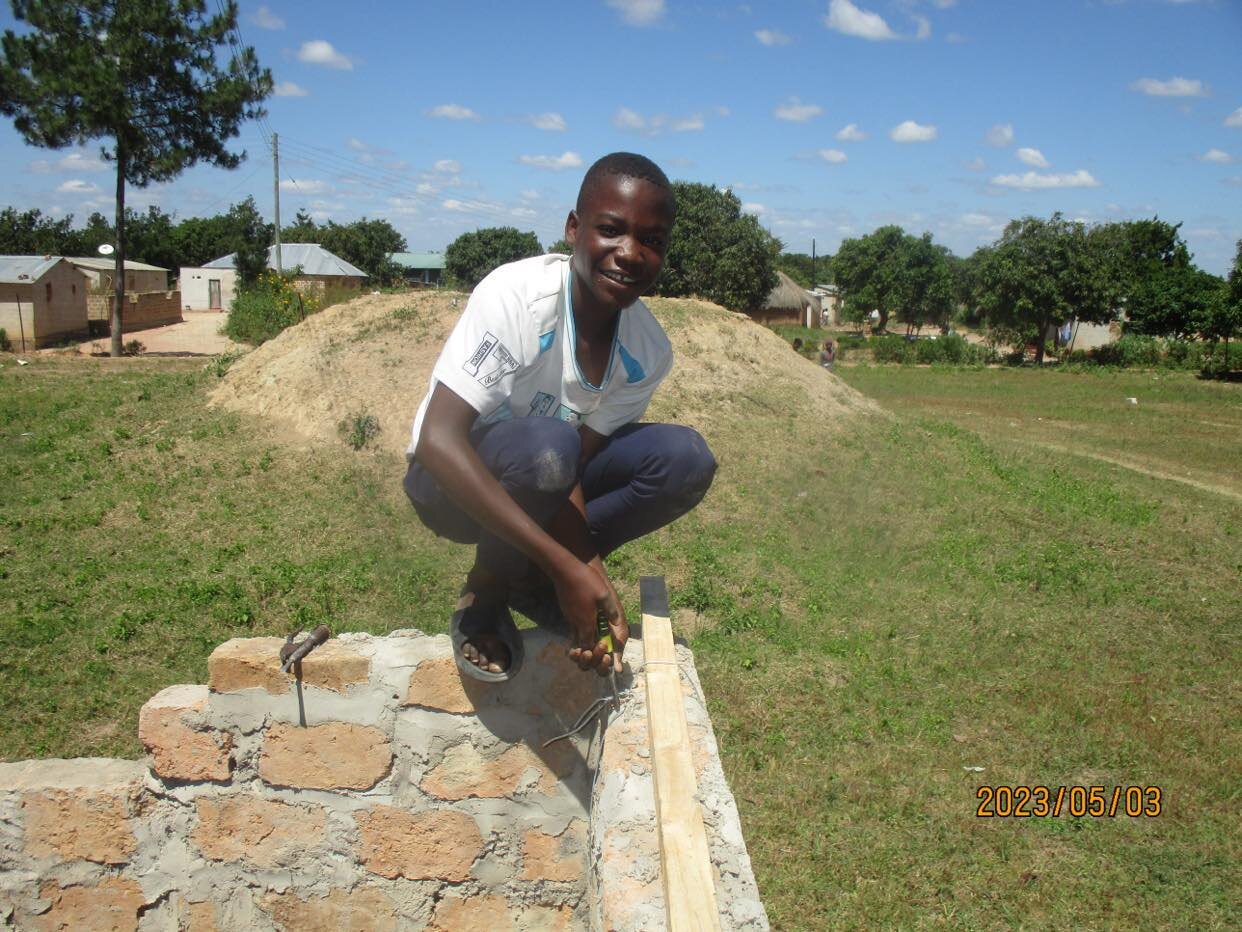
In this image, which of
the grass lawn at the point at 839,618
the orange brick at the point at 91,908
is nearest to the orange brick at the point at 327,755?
the orange brick at the point at 91,908

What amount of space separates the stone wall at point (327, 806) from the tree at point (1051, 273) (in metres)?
29.3

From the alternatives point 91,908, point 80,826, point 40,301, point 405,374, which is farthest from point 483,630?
point 40,301

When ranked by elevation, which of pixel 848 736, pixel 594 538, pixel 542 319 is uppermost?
pixel 542 319

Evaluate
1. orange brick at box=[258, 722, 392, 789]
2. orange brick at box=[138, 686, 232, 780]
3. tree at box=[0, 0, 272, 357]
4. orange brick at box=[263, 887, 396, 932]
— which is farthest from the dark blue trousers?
tree at box=[0, 0, 272, 357]

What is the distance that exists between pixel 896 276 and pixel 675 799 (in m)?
44.0

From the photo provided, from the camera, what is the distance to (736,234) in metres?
32.3

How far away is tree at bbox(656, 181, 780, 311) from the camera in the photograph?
3191 cm

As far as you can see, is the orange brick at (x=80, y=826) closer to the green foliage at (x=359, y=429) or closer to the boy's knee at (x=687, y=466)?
the boy's knee at (x=687, y=466)

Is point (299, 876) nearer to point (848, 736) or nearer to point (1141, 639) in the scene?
point (848, 736)

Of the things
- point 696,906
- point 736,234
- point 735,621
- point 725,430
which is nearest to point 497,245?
point 736,234

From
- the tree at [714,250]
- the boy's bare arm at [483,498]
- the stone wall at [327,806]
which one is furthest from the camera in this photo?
the tree at [714,250]

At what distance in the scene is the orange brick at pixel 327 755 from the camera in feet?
8.48

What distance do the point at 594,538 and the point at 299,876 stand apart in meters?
1.20

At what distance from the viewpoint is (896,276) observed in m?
43.2
